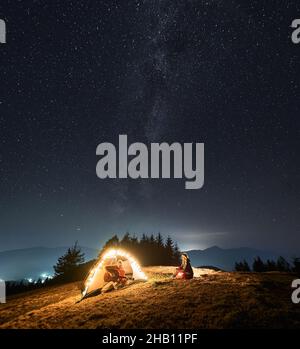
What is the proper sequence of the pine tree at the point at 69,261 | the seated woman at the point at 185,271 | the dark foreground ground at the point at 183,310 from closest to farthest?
the dark foreground ground at the point at 183,310, the seated woman at the point at 185,271, the pine tree at the point at 69,261

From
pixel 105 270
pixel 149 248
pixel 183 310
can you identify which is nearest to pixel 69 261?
pixel 149 248

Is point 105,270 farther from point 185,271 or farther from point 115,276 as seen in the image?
point 185,271

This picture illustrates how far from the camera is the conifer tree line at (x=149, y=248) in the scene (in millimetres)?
56041

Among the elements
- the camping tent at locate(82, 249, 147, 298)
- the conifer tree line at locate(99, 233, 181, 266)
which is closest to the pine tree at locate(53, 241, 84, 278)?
the conifer tree line at locate(99, 233, 181, 266)

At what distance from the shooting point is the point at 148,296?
424 inches

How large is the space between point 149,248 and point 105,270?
4590cm

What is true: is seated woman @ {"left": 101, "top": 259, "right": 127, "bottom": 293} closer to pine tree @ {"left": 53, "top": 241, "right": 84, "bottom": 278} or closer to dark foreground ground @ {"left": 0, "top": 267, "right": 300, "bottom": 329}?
dark foreground ground @ {"left": 0, "top": 267, "right": 300, "bottom": 329}

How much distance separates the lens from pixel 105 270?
568 inches

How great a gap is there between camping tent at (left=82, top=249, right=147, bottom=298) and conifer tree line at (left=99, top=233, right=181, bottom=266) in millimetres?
39772

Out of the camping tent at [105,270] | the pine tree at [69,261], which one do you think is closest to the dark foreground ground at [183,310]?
the camping tent at [105,270]

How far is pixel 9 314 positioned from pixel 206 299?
9.06 metres

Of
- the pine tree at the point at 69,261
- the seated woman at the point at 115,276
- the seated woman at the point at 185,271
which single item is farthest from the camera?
the pine tree at the point at 69,261

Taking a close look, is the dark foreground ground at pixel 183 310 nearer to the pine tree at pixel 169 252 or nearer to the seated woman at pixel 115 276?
the seated woman at pixel 115 276

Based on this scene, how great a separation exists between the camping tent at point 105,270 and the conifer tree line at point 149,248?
130 ft
